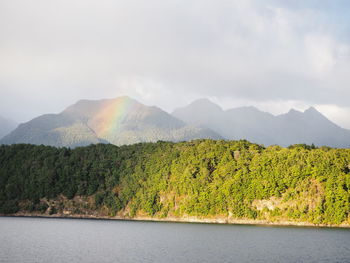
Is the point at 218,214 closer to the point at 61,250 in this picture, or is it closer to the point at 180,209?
the point at 180,209

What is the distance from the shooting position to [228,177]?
358 ft

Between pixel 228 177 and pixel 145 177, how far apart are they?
2652 centimetres

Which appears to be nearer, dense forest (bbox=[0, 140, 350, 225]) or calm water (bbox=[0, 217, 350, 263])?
calm water (bbox=[0, 217, 350, 263])

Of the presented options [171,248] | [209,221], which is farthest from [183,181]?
[171,248]

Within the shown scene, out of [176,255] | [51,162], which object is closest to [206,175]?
[51,162]

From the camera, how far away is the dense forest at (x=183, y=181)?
3846 inches

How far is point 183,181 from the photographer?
114 meters

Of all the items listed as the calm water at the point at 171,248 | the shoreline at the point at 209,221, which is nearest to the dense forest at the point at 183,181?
the shoreline at the point at 209,221

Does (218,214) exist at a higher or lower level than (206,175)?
lower

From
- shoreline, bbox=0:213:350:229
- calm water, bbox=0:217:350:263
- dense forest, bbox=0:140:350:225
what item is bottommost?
calm water, bbox=0:217:350:263

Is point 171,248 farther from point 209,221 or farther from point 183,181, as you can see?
point 183,181

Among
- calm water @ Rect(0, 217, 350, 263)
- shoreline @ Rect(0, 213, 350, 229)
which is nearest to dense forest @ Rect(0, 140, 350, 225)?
shoreline @ Rect(0, 213, 350, 229)

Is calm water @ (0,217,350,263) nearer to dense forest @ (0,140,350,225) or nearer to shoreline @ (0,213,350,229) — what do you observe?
shoreline @ (0,213,350,229)

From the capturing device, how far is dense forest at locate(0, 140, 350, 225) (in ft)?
320
